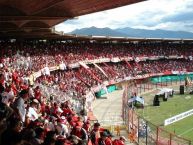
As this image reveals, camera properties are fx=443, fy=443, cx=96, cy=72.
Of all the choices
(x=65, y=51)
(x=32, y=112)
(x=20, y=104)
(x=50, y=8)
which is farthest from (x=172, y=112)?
(x=20, y=104)

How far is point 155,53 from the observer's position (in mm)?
71250

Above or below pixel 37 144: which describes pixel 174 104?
below

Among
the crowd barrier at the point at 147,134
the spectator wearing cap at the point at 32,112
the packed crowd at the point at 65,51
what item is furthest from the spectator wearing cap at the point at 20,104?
the packed crowd at the point at 65,51

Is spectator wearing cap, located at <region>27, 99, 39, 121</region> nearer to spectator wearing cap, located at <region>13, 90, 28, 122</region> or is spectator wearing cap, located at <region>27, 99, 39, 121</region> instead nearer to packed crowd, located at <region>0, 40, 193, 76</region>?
spectator wearing cap, located at <region>13, 90, 28, 122</region>

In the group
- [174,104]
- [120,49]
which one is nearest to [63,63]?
[174,104]

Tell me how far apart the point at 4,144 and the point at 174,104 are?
35.6 meters

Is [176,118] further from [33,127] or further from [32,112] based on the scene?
[33,127]

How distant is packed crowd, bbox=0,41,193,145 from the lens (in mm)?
8656

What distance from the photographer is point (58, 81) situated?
4034 cm

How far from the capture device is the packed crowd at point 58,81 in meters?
8.66

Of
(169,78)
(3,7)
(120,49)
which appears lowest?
(169,78)

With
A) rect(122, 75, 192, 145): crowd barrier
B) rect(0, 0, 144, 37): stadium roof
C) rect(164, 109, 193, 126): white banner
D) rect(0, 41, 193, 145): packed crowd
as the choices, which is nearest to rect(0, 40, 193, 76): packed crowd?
rect(0, 41, 193, 145): packed crowd

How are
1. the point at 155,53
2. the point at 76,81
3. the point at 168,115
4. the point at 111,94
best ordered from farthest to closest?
the point at 155,53
the point at 111,94
the point at 76,81
the point at 168,115

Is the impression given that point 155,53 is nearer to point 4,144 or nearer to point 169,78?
→ point 169,78
